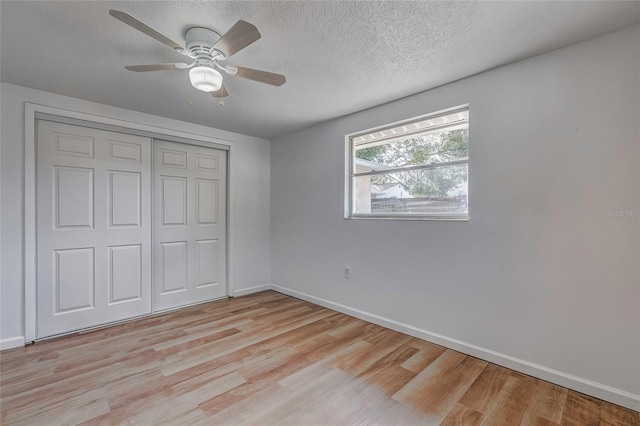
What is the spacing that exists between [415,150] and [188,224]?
9.22ft

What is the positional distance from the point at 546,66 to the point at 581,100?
34cm

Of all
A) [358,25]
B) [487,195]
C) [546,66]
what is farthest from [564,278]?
[358,25]

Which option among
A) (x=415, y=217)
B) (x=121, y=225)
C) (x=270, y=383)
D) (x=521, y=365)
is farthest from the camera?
(x=121, y=225)

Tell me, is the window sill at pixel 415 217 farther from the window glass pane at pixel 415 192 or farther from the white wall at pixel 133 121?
the white wall at pixel 133 121

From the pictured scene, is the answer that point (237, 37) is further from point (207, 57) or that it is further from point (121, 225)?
point (121, 225)

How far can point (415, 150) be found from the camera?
2.80 m

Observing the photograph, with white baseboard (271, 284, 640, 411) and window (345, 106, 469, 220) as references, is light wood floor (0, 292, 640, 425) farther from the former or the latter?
window (345, 106, 469, 220)

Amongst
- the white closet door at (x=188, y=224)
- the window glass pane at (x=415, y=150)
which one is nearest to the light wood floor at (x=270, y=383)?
the white closet door at (x=188, y=224)

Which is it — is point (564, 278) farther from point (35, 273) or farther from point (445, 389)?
point (35, 273)

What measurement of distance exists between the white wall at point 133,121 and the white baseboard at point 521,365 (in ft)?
5.79

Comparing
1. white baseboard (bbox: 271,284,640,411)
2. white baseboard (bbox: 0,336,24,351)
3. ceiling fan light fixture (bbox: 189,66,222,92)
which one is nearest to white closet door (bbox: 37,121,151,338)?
white baseboard (bbox: 0,336,24,351)

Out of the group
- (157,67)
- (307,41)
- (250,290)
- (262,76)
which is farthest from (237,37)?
(250,290)

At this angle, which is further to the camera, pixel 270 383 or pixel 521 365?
pixel 521 365

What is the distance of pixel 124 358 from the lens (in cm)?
229
